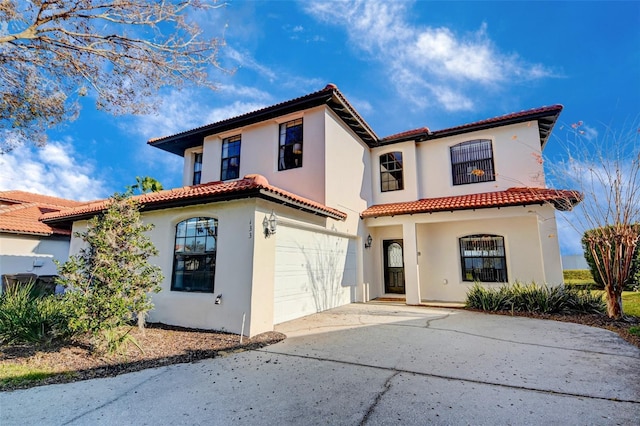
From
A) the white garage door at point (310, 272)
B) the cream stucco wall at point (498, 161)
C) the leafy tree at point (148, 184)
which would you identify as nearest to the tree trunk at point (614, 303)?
the cream stucco wall at point (498, 161)

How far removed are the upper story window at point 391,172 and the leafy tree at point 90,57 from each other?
860cm

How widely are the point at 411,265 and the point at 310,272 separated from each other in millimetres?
4332

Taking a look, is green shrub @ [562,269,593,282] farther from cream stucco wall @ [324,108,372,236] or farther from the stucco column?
cream stucco wall @ [324,108,372,236]

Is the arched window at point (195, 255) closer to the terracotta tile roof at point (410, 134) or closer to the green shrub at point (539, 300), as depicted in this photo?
the green shrub at point (539, 300)

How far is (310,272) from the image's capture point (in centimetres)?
981

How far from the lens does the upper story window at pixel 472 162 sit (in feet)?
42.2

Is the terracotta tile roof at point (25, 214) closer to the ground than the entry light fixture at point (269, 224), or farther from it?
farther from it

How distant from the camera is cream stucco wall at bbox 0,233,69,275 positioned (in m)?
12.3

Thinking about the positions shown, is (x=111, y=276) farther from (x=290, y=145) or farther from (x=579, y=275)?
(x=579, y=275)

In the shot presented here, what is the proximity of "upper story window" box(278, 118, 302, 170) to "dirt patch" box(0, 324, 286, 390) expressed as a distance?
630cm

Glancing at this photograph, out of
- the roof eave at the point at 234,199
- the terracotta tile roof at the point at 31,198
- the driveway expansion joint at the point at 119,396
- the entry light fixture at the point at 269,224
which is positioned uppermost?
the terracotta tile roof at the point at 31,198

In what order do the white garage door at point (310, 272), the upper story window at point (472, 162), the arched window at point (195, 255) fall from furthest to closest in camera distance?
the upper story window at point (472, 162)
the white garage door at point (310, 272)
the arched window at point (195, 255)

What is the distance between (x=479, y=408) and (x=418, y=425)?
0.87 meters

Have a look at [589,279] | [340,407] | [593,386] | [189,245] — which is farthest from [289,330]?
[589,279]
